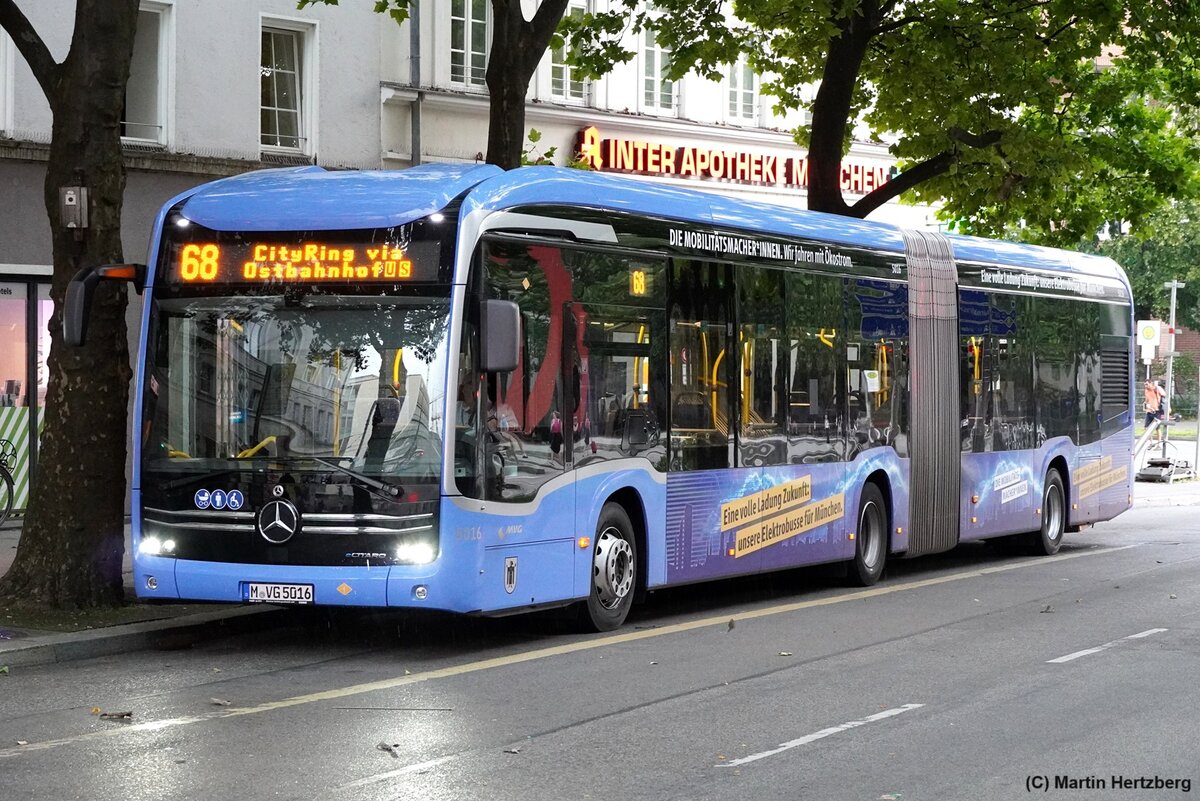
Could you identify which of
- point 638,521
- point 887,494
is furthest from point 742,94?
point 638,521

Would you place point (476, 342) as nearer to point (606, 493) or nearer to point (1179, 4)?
point (606, 493)

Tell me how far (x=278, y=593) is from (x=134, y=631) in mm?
1313

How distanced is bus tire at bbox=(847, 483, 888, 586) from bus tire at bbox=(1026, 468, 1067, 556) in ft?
13.2

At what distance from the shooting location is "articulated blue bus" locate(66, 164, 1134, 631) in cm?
1117

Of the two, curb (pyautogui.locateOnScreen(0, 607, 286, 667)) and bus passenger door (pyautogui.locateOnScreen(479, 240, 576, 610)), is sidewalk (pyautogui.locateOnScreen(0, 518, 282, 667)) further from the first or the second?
bus passenger door (pyautogui.locateOnScreen(479, 240, 576, 610))

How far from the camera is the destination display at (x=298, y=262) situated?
11.3m

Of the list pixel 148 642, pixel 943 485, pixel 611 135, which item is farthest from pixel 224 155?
pixel 148 642

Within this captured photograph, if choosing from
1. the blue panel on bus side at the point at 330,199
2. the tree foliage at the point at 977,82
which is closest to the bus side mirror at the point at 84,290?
the blue panel on bus side at the point at 330,199

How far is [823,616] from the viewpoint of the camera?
14289 mm

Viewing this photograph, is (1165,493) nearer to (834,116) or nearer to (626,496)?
(834,116)

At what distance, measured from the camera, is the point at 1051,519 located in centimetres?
2098

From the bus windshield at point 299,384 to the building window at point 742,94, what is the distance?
18.8m

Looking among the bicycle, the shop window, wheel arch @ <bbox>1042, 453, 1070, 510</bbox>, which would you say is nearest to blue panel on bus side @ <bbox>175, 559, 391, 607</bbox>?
the bicycle

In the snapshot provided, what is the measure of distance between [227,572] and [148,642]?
1.08 metres
